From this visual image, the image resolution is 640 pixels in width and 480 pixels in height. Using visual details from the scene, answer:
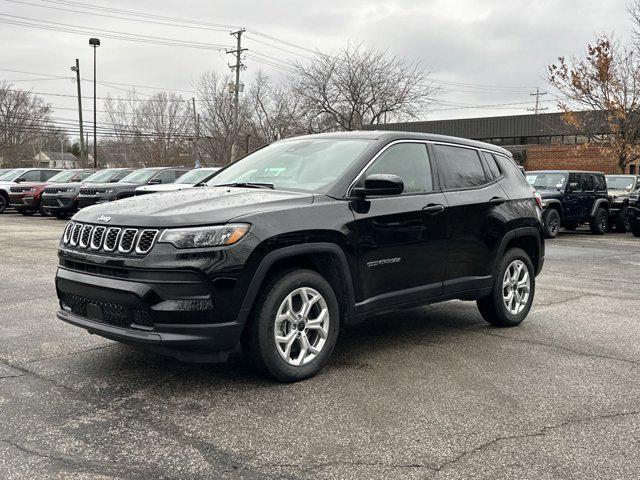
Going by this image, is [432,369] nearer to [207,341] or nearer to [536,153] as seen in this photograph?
[207,341]

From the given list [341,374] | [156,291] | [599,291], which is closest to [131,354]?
[156,291]

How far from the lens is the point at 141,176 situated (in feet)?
64.1

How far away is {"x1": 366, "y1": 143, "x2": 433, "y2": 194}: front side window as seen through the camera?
509cm

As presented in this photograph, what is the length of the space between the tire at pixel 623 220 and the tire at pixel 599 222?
0.75 m

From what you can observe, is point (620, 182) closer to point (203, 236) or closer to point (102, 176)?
point (102, 176)

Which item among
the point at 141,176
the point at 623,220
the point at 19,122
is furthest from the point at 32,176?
the point at 19,122

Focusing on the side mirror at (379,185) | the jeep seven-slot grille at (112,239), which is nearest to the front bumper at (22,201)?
the jeep seven-slot grille at (112,239)

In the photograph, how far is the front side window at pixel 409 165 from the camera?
5.09 meters

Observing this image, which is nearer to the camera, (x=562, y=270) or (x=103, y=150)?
(x=562, y=270)

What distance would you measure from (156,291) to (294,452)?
1.30 m

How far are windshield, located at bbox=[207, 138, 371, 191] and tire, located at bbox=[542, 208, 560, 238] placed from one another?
41.6 ft

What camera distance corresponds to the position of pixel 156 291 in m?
3.82

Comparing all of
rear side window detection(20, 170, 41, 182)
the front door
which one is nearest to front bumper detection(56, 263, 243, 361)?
the front door

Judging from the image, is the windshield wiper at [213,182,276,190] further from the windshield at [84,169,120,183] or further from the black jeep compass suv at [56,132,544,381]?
the windshield at [84,169,120,183]
